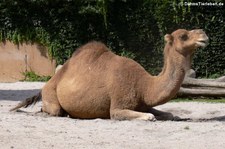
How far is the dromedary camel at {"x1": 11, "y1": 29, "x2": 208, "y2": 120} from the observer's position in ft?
33.7

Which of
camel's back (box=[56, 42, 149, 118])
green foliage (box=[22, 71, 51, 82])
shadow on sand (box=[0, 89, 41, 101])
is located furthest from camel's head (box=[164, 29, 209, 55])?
green foliage (box=[22, 71, 51, 82])

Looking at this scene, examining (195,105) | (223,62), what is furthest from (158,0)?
(195,105)

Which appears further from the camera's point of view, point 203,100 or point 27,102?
point 203,100

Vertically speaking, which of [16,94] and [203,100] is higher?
[203,100]

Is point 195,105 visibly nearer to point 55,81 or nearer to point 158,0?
point 55,81

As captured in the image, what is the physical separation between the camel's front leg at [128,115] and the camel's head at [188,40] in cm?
115

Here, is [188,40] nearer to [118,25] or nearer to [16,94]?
[16,94]

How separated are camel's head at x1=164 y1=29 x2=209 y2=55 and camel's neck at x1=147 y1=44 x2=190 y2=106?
10cm

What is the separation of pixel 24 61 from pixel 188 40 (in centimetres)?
1335

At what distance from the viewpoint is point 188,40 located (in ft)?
33.7

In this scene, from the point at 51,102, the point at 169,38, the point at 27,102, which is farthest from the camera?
the point at 27,102

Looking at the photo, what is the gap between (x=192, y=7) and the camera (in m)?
21.2

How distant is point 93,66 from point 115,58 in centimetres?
38

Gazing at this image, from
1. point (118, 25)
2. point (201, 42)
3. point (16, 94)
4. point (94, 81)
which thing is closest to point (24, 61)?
point (118, 25)
